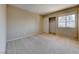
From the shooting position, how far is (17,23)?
7223 millimetres

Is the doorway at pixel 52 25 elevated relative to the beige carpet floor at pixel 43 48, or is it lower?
elevated

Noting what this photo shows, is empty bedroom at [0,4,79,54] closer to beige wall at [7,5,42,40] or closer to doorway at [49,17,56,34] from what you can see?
beige wall at [7,5,42,40]

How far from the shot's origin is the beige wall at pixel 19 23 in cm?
659

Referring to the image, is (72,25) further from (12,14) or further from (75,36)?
(12,14)

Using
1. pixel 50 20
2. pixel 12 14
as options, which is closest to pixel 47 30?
pixel 50 20

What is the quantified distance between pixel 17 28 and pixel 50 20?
5238 mm

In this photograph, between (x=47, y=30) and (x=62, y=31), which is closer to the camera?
(x=62, y=31)

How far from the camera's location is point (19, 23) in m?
7.43

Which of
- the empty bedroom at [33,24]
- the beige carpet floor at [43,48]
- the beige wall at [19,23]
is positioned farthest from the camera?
the beige wall at [19,23]

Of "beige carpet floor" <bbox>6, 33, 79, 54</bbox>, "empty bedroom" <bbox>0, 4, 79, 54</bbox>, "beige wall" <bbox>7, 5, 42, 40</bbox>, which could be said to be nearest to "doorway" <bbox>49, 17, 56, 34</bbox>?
"empty bedroom" <bbox>0, 4, 79, 54</bbox>

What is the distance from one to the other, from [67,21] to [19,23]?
3.88 meters

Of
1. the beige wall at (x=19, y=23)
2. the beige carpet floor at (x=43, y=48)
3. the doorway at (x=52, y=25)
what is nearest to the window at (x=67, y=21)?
the doorway at (x=52, y=25)

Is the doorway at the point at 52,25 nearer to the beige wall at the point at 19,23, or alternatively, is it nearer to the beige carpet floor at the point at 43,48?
the beige wall at the point at 19,23

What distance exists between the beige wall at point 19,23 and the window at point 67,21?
263 cm
